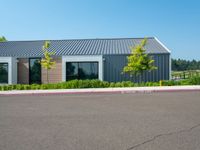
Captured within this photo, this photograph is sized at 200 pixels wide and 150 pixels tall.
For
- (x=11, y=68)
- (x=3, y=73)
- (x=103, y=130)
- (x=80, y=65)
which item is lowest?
(x=103, y=130)

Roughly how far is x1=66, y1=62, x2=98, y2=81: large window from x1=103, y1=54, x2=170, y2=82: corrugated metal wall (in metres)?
1.22

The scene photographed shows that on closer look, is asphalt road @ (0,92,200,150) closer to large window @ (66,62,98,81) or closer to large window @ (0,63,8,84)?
large window @ (66,62,98,81)

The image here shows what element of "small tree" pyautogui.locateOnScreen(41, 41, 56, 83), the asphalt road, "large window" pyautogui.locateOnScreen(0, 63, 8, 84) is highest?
"small tree" pyautogui.locateOnScreen(41, 41, 56, 83)

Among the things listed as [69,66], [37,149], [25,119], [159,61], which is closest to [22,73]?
[69,66]

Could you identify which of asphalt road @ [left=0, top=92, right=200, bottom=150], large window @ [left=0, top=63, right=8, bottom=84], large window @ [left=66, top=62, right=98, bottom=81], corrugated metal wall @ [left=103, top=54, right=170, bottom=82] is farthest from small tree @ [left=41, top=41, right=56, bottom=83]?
asphalt road @ [left=0, top=92, right=200, bottom=150]

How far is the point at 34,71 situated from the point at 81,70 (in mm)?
5133

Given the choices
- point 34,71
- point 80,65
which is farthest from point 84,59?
point 34,71

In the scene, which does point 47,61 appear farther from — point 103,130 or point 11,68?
point 103,130

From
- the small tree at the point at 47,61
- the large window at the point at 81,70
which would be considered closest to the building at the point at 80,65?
the large window at the point at 81,70

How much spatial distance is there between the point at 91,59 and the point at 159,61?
6.73 m

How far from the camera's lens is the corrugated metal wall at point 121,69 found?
76.0 ft

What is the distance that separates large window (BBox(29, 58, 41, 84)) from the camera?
968 inches

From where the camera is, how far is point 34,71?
24672 millimetres

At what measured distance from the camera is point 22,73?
973 inches
